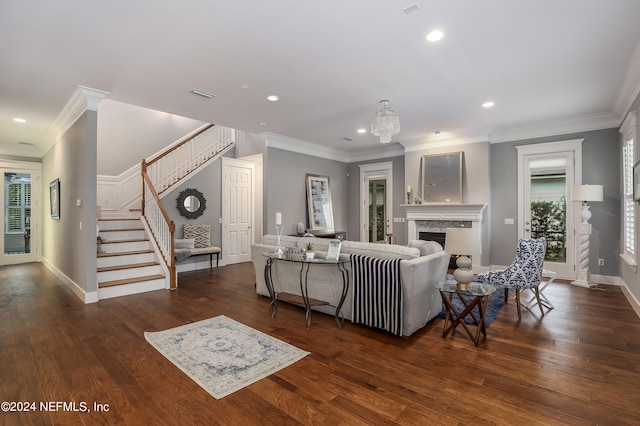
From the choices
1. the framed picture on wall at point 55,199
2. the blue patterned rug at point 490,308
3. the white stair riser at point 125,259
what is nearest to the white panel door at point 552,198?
the blue patterned rug at point 490,308

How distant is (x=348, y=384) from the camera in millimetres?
2367

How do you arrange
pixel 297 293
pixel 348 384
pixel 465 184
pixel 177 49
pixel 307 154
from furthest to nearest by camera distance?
1. pixel 307 154
2. pixel 465 184
3. pixel 297 293
4. pixel 177 49
5. pixel 348 384

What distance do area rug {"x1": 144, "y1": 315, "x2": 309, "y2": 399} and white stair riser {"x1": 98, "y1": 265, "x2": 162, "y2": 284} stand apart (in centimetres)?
218

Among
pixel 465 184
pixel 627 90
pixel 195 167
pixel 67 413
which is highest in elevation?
pixel 627 90

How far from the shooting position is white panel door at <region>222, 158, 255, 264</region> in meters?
7.52

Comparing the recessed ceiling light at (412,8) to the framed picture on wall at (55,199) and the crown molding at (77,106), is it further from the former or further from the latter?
the framed picture on wall at (55,199)

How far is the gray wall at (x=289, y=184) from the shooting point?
704 cm

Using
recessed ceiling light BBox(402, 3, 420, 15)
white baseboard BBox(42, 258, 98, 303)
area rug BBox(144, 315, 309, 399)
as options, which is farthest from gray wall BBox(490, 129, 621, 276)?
white baseboard BBox(42, 258, 98, 303)

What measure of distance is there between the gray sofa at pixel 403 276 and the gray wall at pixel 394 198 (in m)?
4.23

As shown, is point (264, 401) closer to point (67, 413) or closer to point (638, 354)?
point (67, 413)

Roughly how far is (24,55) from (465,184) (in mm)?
7162

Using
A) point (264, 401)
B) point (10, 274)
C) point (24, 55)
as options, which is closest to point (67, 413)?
point (264, 401)

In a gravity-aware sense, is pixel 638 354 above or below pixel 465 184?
below

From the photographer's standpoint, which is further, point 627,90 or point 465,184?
point 465,184
